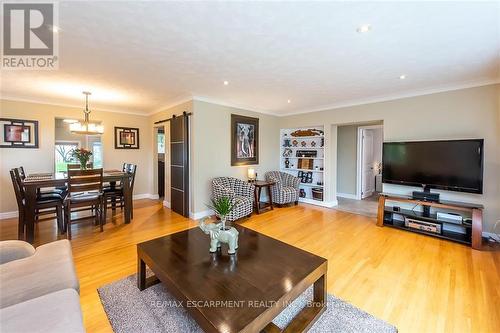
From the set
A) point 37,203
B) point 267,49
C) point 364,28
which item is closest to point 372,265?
point 364,28

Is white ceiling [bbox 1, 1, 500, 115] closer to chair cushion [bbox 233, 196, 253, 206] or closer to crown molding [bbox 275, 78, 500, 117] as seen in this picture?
crown molding [bbox 275, 78, 500, 117]

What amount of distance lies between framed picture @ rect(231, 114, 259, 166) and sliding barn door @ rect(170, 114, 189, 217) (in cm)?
104

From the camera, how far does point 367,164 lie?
6.21 m

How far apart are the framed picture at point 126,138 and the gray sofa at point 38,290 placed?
4093 mm

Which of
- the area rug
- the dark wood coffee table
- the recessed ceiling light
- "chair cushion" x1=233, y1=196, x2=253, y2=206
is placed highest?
the recessed ceiling light

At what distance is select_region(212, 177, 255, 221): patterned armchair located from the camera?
13.1 feet

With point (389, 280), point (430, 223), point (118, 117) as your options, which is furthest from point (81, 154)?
point (430, 223)

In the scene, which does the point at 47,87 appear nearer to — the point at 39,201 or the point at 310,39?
the point at 39,201

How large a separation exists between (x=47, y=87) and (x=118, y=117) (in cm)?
178

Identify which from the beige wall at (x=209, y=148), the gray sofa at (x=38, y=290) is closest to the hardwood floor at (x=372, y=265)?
the gray sofa at (x=38, y=290)

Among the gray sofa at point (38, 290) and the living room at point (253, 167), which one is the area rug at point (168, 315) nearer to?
the living room at point (253, 167)

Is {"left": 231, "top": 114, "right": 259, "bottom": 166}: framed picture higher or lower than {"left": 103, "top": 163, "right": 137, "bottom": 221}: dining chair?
higher

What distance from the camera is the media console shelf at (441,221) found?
9.62ft

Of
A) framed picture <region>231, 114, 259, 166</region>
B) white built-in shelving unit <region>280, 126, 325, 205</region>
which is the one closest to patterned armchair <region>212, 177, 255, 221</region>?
framed picture <region>231, 114, 259, 166</region>
